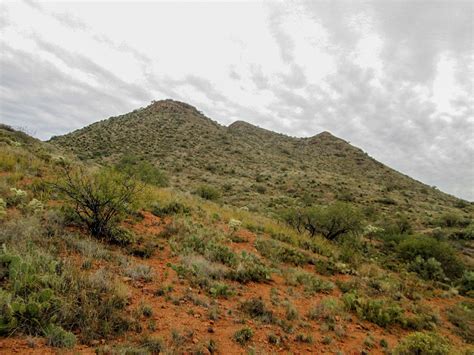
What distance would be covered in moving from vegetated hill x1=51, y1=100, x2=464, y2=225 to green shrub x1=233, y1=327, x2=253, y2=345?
1831 centimetres

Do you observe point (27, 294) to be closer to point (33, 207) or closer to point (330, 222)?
point (33, 207)

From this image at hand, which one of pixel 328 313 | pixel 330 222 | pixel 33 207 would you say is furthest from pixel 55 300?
pixel 330 222

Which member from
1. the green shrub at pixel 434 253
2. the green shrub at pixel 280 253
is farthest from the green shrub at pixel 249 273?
the green shrub at pixel 434 253

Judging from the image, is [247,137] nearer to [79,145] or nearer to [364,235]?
[79,145]

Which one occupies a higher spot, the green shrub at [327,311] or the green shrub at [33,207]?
the green shrub at [33,207]

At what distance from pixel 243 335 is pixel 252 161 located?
4346 centimetres

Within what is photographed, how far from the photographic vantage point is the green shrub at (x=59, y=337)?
130 inches

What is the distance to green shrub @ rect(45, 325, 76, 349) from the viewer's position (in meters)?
3.31

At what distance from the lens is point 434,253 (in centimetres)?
1521

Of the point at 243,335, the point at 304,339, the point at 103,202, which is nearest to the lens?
the point at 243,335

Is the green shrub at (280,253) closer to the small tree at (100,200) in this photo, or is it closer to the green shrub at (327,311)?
the green shrub at (327,311)

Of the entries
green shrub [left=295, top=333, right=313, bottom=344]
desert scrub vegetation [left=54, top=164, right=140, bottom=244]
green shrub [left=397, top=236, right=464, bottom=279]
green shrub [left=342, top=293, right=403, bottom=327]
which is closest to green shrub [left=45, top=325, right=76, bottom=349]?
green shrub [left=295, top=333, right=313, bottom=344]

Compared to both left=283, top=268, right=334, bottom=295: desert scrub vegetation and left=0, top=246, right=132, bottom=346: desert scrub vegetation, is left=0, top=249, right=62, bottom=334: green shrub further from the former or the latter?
left=283, top=268, right=334, bottom=295: desert scrub vegetation

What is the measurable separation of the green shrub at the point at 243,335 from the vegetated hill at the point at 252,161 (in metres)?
18.3
